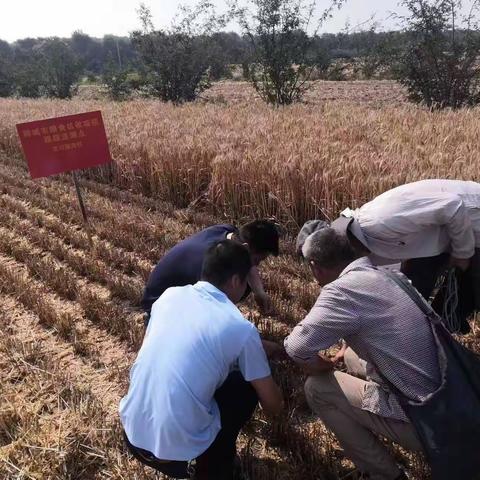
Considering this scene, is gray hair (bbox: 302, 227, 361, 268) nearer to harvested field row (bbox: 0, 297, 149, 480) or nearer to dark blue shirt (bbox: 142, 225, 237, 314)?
dark blue shirt (bbox: 142, 225, 237, 314)

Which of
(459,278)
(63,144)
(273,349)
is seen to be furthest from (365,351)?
(63,144)

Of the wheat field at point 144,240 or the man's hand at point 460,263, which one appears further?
the man's hand at point 460,263

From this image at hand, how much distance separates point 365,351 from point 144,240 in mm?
3653

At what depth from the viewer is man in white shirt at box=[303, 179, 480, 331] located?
2.91 metres

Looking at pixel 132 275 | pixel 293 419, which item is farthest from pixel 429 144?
pixel 293 419

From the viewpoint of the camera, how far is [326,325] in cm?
211

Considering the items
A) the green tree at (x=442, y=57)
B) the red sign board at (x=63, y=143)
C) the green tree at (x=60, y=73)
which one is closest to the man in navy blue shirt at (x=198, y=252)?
the red sign board at (x=63, y=143)

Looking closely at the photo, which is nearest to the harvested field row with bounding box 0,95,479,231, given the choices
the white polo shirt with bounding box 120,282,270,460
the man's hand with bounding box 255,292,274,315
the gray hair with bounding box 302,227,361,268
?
the man's hand with bounding box 255,292,274,315

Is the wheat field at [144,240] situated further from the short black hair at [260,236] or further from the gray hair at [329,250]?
the gray hair at [329,250]

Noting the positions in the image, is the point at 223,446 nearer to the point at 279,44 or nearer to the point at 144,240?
the point at 144,240

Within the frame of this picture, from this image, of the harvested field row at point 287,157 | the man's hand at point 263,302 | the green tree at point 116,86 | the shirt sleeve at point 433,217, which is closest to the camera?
the shirt sleeve at point 433,217

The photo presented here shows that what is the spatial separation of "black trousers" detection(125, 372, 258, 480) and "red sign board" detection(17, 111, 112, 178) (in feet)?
14.2

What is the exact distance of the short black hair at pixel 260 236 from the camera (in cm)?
299

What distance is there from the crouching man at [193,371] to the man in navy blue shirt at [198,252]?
0.72 metres
